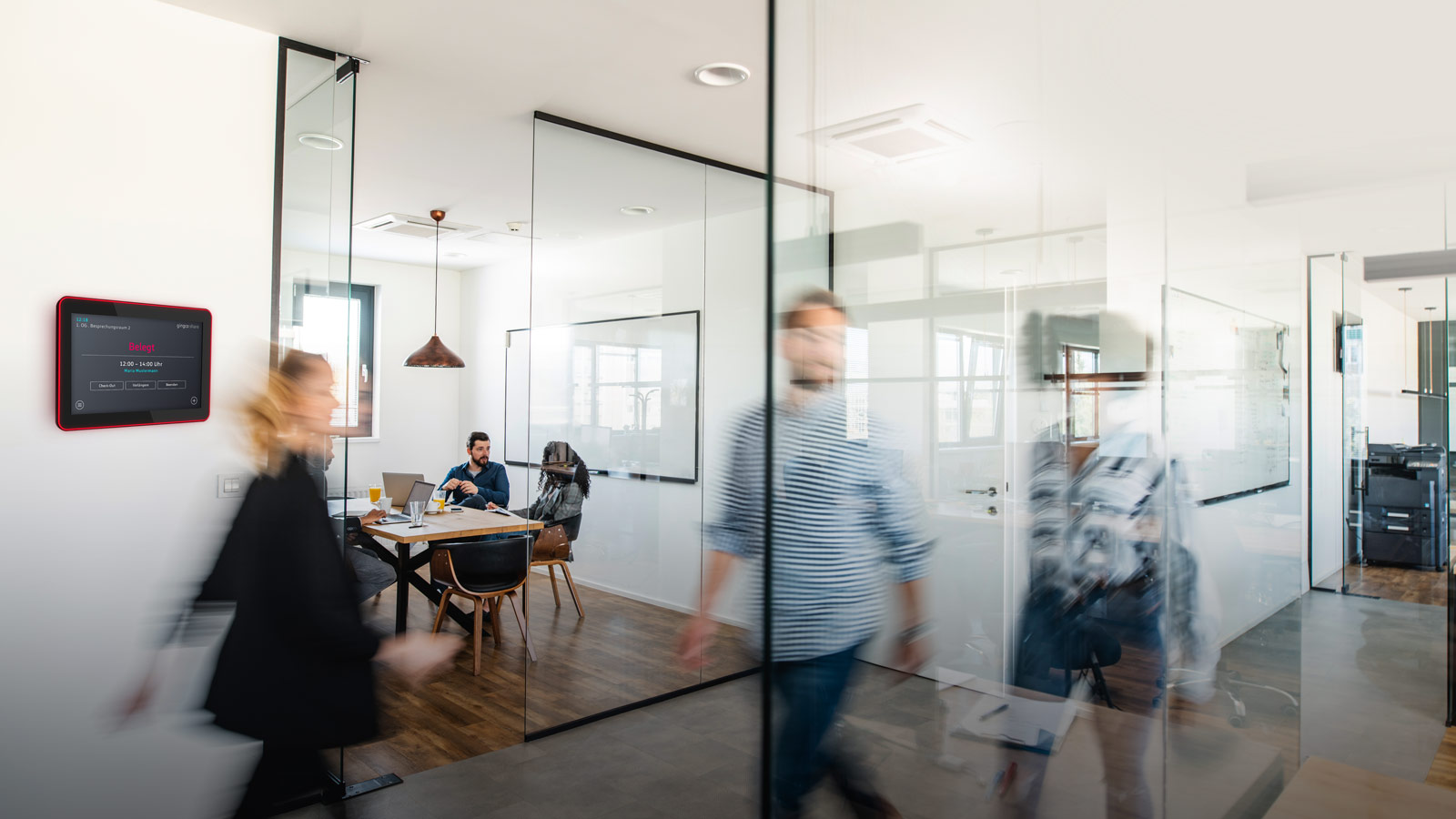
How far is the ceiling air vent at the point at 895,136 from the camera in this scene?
84 cm

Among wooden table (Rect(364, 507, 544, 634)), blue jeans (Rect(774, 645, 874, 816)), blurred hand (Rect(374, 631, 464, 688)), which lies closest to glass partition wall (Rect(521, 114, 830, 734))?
wooden table (Rect(364, 507, 544, 634))

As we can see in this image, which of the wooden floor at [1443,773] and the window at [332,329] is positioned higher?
the window at [332,329]

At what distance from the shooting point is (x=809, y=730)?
1010 millimetres

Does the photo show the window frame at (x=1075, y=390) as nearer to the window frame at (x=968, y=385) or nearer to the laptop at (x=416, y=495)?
the window frame at (x=968, y=385)

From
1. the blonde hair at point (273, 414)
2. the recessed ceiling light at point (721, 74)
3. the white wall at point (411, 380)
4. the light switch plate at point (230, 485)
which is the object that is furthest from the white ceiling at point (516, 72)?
the white wall at point (411, 380)

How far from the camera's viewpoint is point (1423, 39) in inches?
22.7

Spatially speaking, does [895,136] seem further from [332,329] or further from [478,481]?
[478,481]

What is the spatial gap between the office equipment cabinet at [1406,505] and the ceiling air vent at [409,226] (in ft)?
19.4

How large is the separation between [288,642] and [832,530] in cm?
135

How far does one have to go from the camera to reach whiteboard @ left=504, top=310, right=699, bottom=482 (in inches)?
142

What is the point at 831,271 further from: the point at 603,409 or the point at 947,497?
the point at 603,409

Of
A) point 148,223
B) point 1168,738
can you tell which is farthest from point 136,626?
point 1168,738

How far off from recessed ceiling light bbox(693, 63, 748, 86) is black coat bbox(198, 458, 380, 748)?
2.12 meters

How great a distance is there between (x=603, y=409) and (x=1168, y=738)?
10.5 ft
